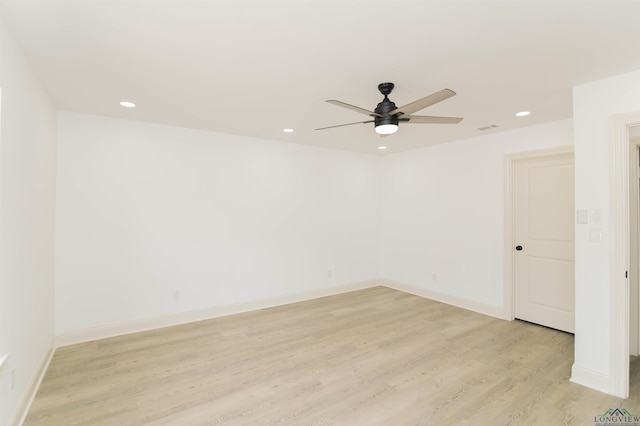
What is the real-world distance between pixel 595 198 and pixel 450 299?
275 centimetres

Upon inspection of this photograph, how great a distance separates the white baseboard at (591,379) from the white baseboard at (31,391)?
13.9 ft

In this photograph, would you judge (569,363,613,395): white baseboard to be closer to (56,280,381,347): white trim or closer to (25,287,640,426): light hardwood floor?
(25,287,640,426): light hardwood floor

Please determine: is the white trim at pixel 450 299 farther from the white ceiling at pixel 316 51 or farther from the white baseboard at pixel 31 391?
the white baseboard at pixel 31 391

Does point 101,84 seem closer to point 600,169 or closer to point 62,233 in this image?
point 62,233

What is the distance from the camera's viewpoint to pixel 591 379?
254 cm

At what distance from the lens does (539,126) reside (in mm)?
3844

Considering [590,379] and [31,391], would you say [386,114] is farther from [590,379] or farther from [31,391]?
[31,391]

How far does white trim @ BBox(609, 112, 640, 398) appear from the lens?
7.88ft

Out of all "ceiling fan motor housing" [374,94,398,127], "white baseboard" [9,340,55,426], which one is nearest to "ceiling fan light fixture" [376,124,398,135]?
Result: "ceiling fan motor housing" [374,94,398,127]

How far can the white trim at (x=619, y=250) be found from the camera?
240cm

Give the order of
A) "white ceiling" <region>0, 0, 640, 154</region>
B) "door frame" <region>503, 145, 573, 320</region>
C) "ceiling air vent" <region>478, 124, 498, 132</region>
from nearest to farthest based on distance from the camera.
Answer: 1. "white ceiling" <region>0, 0, 640, 154</region>
2. "ceiling air vent" <region>478, 124, 498, 132</region>
3. "door frame" <region>503, 145, 573, 320</region>

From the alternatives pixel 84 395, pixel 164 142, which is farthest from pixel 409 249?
pixel 84 395

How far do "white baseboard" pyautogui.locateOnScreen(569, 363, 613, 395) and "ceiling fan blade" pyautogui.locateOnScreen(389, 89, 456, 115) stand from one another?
2569mm

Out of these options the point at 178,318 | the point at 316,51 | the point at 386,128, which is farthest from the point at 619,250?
the point at 178,318
